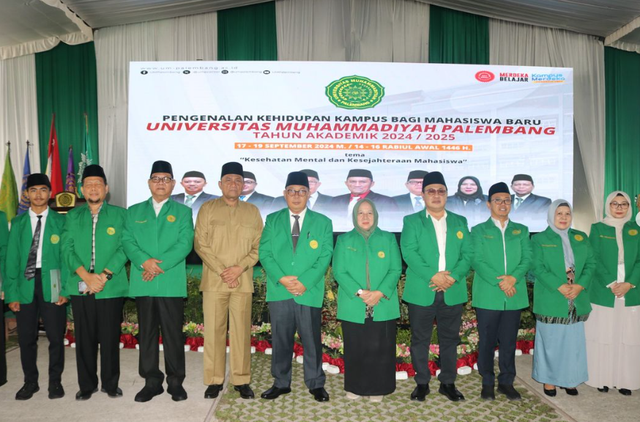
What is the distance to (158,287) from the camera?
10.6 ft

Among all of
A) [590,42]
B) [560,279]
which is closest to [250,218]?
[560,279]

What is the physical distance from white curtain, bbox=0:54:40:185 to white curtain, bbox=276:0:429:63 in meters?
3.26

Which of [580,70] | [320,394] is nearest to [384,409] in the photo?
[320,394]

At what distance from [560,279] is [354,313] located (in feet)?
4.76

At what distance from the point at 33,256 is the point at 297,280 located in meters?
1.78

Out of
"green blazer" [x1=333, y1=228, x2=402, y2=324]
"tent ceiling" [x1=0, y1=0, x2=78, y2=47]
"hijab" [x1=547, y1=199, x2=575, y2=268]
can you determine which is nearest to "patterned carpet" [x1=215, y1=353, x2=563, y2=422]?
"green blazer" [x1=333, y1=228, x2=402, y2=324]

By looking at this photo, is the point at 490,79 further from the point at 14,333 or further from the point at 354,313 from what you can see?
the point at 14,333

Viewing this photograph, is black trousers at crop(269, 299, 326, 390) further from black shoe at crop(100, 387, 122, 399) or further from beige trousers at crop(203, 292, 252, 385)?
black shoe at crop(100, 387, 122, 399)

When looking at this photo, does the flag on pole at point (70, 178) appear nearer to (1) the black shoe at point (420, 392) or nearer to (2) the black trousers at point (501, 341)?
(1) the black shoe at point (420, 392)

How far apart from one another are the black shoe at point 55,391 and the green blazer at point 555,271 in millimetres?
3301

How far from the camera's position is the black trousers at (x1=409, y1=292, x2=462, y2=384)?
10.8 ft

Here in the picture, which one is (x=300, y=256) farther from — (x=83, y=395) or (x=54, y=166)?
(x=54, y=166)

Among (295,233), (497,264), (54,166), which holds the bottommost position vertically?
(497,264)

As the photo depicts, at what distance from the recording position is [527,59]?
6148mm
